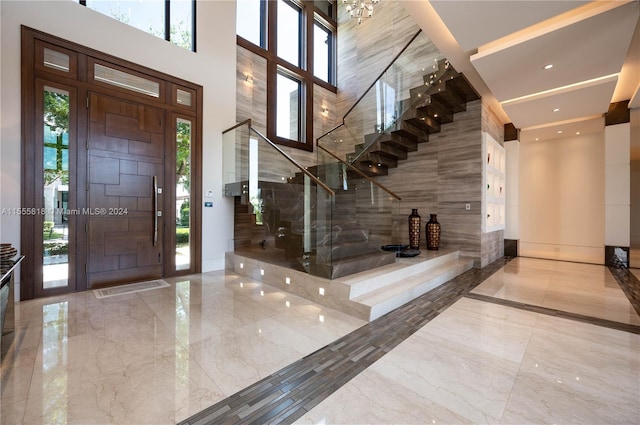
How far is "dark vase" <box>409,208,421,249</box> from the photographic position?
20.3ft

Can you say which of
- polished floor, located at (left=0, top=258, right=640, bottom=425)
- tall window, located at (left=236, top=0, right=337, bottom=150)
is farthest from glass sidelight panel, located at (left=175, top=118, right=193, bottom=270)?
tall window, located at (left=236, top=0, right=337, bottom=150)

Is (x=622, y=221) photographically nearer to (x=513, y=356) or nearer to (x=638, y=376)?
(x=638, y=376)

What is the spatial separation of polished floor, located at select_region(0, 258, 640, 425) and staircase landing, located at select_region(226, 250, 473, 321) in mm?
164

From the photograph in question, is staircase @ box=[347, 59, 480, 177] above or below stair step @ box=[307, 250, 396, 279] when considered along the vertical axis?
above

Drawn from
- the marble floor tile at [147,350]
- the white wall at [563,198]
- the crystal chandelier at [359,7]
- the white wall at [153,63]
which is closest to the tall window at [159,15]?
the white wall at [153,63]

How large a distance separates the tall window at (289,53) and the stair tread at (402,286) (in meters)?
4.81

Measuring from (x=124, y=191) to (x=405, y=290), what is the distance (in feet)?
15.1

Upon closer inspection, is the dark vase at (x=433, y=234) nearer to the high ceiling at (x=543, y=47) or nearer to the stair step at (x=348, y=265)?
the stair step at (x=348, y=265)

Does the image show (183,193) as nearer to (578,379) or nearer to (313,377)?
(313,377)

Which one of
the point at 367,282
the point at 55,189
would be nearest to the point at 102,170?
the point at 55,189

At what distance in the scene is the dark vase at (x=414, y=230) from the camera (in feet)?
20.3

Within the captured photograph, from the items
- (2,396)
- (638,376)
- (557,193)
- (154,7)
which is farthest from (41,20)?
(557,193)

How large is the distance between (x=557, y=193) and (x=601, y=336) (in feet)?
23.7

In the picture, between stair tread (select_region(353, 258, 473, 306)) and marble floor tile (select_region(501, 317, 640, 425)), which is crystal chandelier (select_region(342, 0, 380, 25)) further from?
marble floor tile (select_region(501, 317, 640, 425))
